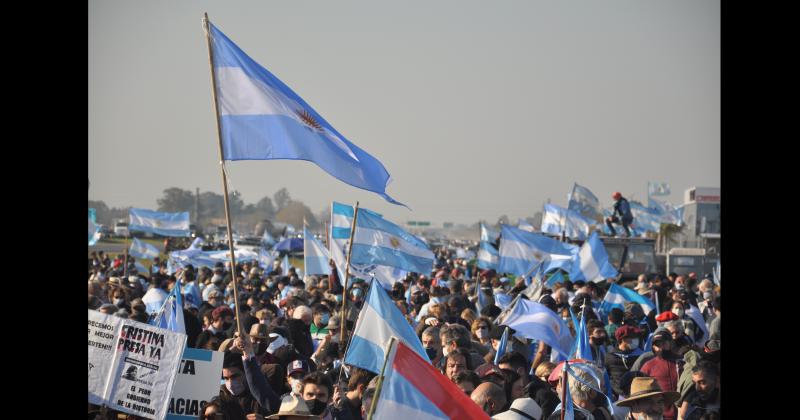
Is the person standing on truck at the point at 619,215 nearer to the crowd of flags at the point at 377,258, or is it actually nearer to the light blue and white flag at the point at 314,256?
the crowd of flags at the point at 377,258

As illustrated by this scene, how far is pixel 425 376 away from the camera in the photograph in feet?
15.6

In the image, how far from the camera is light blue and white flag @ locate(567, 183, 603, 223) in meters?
29.1

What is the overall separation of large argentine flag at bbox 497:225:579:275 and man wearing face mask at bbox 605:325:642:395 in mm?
8838

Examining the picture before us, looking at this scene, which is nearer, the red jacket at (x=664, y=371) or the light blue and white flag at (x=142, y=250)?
the red jacket at (x=664, y=371)

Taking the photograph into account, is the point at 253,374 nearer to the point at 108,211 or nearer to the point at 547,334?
the point at 547,334

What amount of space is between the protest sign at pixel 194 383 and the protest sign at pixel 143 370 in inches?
6.7

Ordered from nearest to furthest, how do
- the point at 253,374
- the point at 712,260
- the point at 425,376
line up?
the point at 425,376, the point at 253,374, the point at 712,260

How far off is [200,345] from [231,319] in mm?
1137

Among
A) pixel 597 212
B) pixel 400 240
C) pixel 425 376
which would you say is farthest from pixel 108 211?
pixel 425 376

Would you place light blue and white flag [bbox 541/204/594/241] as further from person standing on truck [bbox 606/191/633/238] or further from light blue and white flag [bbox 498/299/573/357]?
light blue and white flag [bbox 498/299/573/357]

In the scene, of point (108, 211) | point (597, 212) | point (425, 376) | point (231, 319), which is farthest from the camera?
point (108, 211)

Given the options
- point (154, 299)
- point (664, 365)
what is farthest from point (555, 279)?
point (664, 365)

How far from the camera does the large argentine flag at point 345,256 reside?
53.3 feet

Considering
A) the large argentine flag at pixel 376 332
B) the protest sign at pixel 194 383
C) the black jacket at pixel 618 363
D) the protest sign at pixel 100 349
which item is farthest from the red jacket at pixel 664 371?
the protest sign at pixel 100 349
